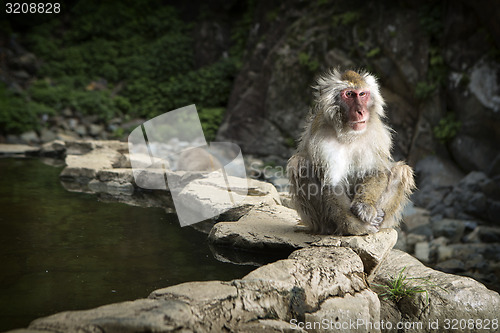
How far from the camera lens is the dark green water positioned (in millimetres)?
2330

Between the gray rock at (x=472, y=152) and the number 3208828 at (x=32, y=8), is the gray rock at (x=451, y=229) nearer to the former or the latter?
the gray rock at (x=472, y=152)

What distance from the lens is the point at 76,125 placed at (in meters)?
12.4

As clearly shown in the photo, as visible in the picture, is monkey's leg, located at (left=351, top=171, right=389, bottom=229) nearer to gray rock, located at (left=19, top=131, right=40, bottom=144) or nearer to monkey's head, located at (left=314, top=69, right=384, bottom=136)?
monkey's head, located at (left=314, top=69, right=384, bottom=136)

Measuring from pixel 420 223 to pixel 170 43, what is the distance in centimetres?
945

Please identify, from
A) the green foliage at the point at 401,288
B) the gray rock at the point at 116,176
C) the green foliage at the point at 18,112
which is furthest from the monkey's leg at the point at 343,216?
the green foliage at the point at 18,112

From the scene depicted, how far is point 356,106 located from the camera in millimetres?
3066

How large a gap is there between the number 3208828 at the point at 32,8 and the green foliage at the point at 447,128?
1143cm

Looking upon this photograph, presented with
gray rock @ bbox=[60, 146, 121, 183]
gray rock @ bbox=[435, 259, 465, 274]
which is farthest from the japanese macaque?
gray rock @ bbox=[435, 259, 465, 274]

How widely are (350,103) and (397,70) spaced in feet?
20.9

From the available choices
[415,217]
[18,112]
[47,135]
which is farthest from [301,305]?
[18,112]

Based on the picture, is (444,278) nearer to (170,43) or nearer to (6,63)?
(170,43)

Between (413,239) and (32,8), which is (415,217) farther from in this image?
(32,8)

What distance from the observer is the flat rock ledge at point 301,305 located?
6.24 feet

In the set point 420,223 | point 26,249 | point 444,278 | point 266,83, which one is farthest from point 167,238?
point 266,83
